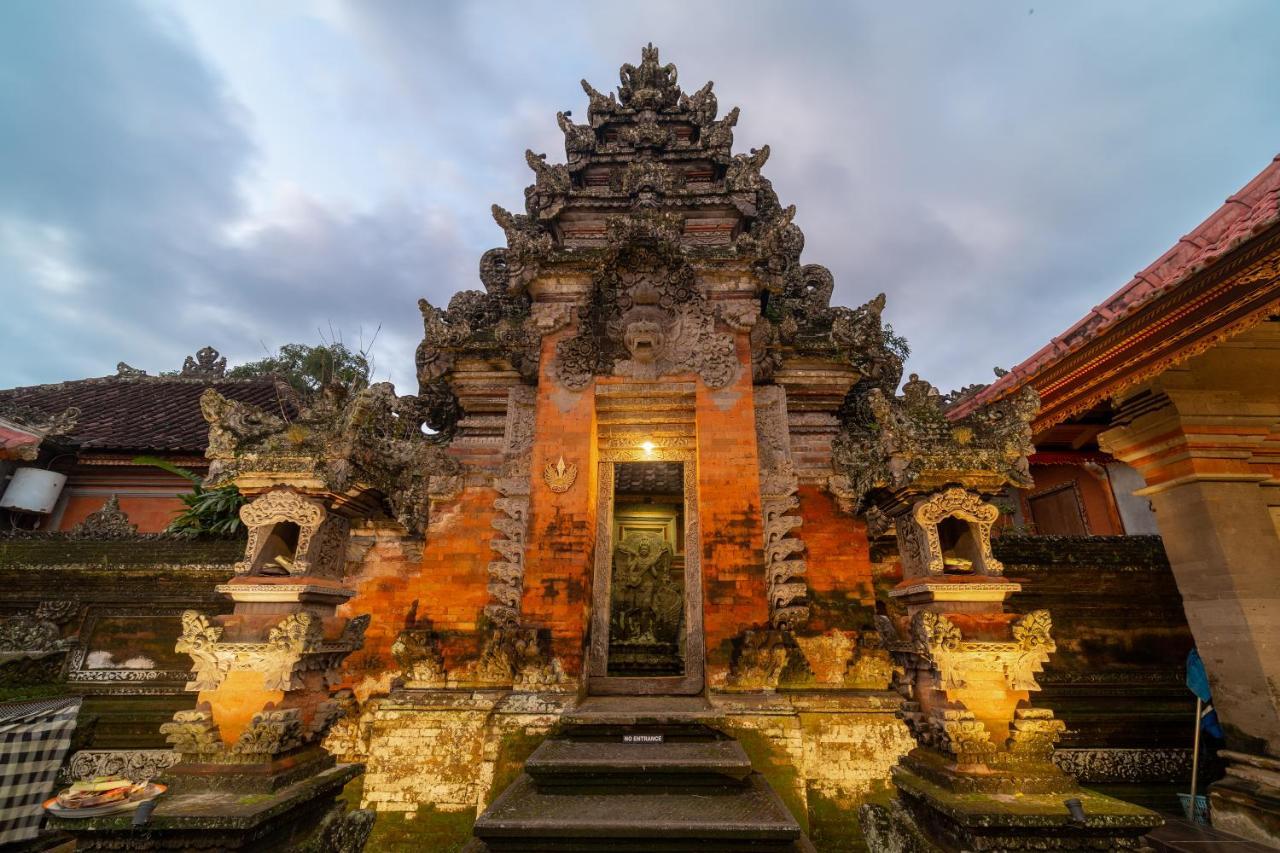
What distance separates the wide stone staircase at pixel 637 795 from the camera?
12.1 ft

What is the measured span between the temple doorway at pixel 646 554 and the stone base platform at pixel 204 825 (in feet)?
11.6

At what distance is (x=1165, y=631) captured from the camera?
6652 millimetres

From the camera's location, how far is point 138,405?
1376cm

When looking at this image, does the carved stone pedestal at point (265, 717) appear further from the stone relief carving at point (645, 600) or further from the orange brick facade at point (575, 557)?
the stone relief carving at point (645, 600)

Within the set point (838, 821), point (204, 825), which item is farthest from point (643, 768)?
point (204, 825)

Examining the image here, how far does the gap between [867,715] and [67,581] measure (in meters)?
10.1

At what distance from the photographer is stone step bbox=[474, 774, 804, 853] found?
366cm

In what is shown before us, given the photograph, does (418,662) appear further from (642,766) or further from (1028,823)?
(1028,823)

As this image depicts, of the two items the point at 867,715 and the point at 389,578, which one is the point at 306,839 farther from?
the point at 867,715

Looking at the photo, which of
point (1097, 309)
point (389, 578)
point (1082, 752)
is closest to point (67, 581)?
point (389, 578)

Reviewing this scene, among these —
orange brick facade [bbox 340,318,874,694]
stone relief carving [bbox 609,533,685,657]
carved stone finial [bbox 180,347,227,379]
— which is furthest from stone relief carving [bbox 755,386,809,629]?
carved stone finial [bbox 180,347,227,379]

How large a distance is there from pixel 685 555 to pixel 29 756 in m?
Result: 7.65

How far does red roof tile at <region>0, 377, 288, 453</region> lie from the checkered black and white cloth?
618cm

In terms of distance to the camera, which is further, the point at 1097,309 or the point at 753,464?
the point at 753,464
